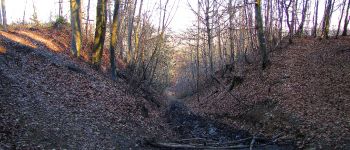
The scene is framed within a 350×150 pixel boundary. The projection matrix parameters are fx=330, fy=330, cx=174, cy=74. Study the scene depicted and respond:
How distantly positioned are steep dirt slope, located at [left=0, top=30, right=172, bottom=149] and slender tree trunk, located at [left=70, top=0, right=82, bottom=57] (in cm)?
183

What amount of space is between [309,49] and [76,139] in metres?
19.0

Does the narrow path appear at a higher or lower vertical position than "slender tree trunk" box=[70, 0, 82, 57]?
lower

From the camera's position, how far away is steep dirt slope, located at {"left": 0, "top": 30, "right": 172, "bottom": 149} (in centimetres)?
1004

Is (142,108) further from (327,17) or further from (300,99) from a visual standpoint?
(327,17)

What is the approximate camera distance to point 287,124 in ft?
41.9

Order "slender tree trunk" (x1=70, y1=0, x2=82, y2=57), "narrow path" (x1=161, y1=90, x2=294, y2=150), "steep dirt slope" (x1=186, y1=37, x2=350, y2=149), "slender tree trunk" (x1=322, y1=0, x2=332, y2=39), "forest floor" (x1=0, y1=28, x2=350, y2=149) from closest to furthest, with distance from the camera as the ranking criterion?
"forest floor" (x1=0, y1=28, x2=350, y2=149)
"steep dirt slope" (x1=186, y1=37, x2=350, y2=149)
"narrow path" (x1=161, y1=90, x2=294, y2=150)
"slender tree trunk" (x1=70, y1=0, x2=82, y2=57)
"slender tree trunk" (x1=322, y1=0, x2=332, y2=39)

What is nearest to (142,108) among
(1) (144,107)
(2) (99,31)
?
(1) (144,107)

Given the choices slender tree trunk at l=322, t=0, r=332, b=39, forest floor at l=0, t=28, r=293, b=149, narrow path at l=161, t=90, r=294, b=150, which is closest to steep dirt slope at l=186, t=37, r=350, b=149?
narrow path at l=161, t=90, r=294, b=150

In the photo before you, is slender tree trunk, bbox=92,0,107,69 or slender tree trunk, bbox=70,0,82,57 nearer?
slender tree trunk, bbox=92,0,107,69

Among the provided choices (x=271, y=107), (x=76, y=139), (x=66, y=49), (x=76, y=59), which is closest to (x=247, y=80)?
(x=271, y=107)

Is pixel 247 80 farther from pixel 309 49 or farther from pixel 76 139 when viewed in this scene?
pixel 76 139

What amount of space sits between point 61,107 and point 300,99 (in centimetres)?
999

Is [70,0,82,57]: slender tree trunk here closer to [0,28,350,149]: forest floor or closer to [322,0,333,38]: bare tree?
[0,28,350,149]: forest floor

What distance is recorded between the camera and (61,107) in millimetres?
12664
